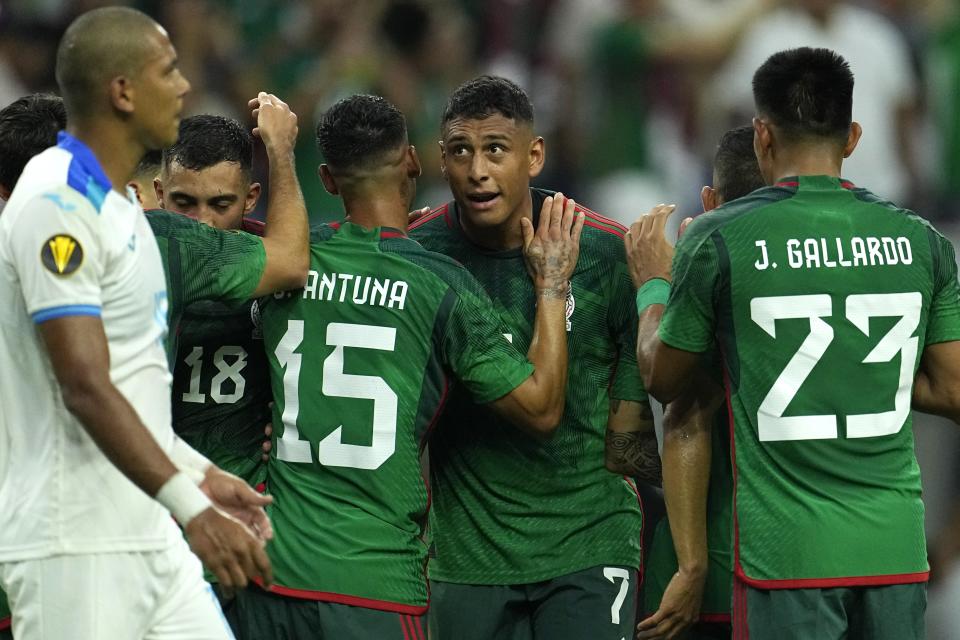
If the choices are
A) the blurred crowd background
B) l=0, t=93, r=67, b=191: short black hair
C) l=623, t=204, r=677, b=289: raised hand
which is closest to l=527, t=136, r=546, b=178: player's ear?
l=623, t=204, r=677, b=289: raised hand

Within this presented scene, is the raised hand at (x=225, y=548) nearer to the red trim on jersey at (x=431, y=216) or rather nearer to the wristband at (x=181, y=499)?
the wristband at (x=181, y=499)

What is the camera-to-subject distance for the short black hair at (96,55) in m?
3.47

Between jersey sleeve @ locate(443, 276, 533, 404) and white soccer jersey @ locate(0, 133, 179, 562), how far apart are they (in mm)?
1213

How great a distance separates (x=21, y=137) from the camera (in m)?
4.64

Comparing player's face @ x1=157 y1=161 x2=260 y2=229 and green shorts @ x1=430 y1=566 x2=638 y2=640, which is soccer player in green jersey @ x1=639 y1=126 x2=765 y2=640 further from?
player's face @ x1=157 y1=161 x2=260 y2=229

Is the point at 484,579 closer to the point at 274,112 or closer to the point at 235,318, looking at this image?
the point at 235,318

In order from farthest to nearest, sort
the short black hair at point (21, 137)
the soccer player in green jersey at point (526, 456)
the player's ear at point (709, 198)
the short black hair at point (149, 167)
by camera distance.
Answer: the short black hair at point (149, 167) < the player's ear at point (709, 198) < the soccer player in green jersey at point (526, 456) < the short black hair at point (21, 137)

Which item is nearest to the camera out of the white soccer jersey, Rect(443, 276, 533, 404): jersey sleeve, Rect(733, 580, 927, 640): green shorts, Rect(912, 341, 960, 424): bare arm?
the white soccer jersey

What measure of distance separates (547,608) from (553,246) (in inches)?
50.2

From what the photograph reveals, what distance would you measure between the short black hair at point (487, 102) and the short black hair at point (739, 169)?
0.75 m

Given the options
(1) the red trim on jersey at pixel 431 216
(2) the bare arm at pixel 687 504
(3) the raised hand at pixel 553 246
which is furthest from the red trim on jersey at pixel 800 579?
(1) the red trim on jersey at pixel 431 216


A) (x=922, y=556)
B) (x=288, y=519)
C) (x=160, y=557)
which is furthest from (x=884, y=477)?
(x=160, y=557)

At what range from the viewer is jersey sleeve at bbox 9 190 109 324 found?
3240mm

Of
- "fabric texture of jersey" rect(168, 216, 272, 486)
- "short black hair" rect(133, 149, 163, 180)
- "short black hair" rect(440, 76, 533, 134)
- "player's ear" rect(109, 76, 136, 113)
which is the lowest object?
"fabric texture of jersey" rect(168, 216, 272, 486)
